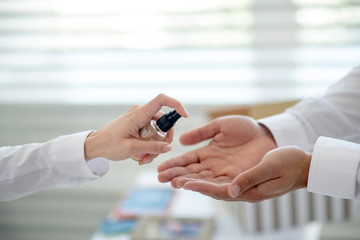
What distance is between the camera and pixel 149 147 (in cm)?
105

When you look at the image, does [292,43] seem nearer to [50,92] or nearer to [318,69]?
[318,69]

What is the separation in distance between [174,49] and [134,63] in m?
0.25

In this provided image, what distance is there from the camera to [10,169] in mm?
1155

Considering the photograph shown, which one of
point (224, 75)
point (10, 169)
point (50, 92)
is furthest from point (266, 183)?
point (50, 92)

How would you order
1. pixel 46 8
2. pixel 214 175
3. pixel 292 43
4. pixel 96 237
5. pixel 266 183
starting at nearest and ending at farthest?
pixel 266 183 < pixel 214 175 < pixel 96 237 < pixel 292 43 < pixel 46 8

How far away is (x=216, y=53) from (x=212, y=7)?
0.84 feet

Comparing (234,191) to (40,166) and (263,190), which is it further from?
(40,166)

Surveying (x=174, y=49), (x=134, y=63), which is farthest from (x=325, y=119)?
(x=134, y=63)

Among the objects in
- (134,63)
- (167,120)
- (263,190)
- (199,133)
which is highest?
(134,63)

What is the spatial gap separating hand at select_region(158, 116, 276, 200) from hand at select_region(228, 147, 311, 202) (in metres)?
0.13

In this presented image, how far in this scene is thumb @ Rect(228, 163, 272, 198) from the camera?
39.9 inches

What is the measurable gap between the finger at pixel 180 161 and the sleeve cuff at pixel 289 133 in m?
0.25

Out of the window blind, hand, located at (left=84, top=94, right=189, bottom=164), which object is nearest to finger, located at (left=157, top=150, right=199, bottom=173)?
hand, located at (left=84, top=94, right=189, bottom=164)

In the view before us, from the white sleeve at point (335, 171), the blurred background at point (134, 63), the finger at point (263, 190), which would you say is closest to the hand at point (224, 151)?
the finger at point (263, 190)
